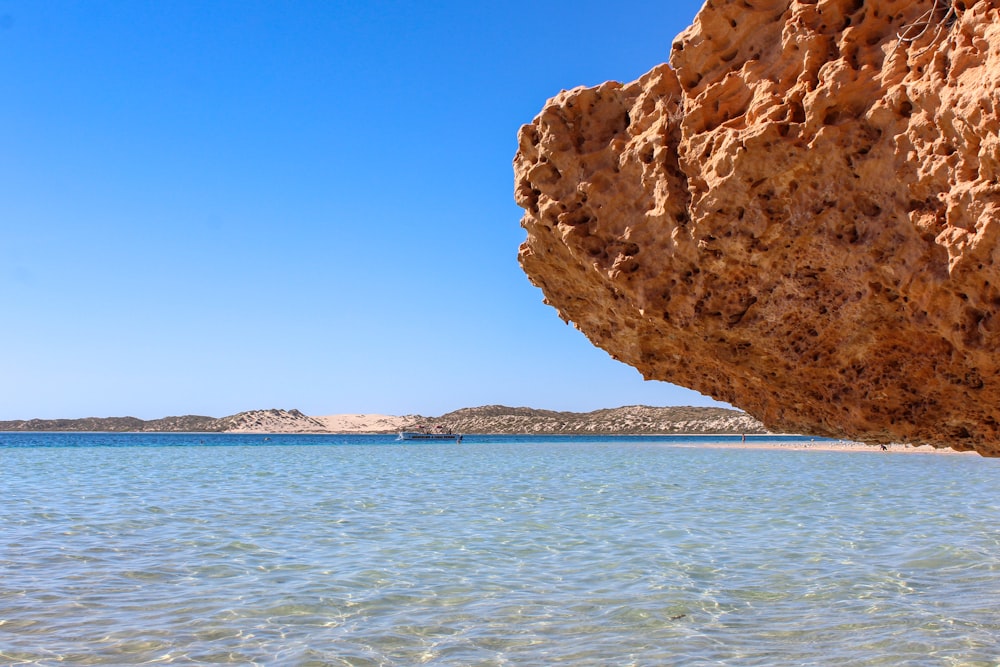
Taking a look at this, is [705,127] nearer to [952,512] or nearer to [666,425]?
[952,512]

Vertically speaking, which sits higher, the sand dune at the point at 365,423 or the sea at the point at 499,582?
the sand dune at the point at 365,423

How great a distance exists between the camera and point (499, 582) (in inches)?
341

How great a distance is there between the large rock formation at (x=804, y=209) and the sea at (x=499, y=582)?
2.60 metres

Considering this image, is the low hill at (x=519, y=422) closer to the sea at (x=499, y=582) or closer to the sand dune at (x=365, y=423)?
the sand dune at (x=365, y=423)

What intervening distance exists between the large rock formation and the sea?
8.54ft

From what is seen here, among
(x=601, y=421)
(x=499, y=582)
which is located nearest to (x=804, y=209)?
(x=499, y=582)

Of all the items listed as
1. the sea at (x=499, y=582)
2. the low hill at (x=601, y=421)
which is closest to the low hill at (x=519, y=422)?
the low hill at (x=601, y=421)

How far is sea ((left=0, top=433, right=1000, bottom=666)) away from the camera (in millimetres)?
6383

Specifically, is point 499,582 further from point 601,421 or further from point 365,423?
point 365,423

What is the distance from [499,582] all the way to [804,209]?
233 inches

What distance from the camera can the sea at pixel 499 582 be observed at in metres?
6.38

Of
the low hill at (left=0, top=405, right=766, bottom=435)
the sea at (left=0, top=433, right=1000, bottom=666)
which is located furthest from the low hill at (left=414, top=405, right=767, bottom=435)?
the sea at (left=0, top=433, right=1000, bottom=666)

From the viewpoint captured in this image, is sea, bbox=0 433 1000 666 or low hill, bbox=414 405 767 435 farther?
low hill, bbox=414 405 767 435

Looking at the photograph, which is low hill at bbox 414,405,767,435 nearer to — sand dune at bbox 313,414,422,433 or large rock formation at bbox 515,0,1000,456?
sand dune at bbox 313,414,422,433
